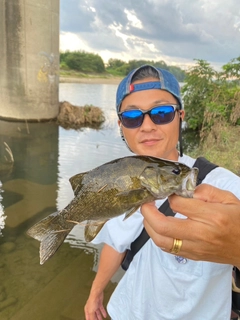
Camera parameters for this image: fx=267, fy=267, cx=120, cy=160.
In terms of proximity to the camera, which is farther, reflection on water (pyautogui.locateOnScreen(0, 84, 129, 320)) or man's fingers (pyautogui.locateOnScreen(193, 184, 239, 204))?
reflection on water (pyautogui.locateOnScreen(0, 84, 129, 320))

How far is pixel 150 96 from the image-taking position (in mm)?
1877

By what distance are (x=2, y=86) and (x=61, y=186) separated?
359 inches

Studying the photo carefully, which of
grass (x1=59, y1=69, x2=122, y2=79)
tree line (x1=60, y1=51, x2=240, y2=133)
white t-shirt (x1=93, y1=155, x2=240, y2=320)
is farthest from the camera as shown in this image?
grass (x1=59, y1=69, x2=122, y2=79)

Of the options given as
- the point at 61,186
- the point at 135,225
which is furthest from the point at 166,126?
the point at 61,186

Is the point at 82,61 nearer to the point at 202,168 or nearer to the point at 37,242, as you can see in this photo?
the point at 37,242

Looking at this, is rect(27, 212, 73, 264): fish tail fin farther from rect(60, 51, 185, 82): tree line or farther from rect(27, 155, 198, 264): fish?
Answer: rect(60, 51, 185, 82): tree line

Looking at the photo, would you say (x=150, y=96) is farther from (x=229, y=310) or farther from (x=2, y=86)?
(x=2, y=86)

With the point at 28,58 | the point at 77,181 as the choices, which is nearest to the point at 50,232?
the point at 77,181

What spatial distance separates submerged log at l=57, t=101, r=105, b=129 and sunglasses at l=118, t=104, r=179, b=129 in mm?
13361

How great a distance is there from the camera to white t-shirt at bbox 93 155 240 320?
4.90 feet

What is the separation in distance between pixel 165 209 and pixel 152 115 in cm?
64

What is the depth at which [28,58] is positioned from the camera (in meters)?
13.2

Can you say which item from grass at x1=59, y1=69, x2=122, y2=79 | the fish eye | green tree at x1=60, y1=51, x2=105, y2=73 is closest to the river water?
the fish eye

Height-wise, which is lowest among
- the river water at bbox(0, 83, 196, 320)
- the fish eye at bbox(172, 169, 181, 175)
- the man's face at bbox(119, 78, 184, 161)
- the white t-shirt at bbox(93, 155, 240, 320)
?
the river water at bbox(0, 83, 196, 320)
